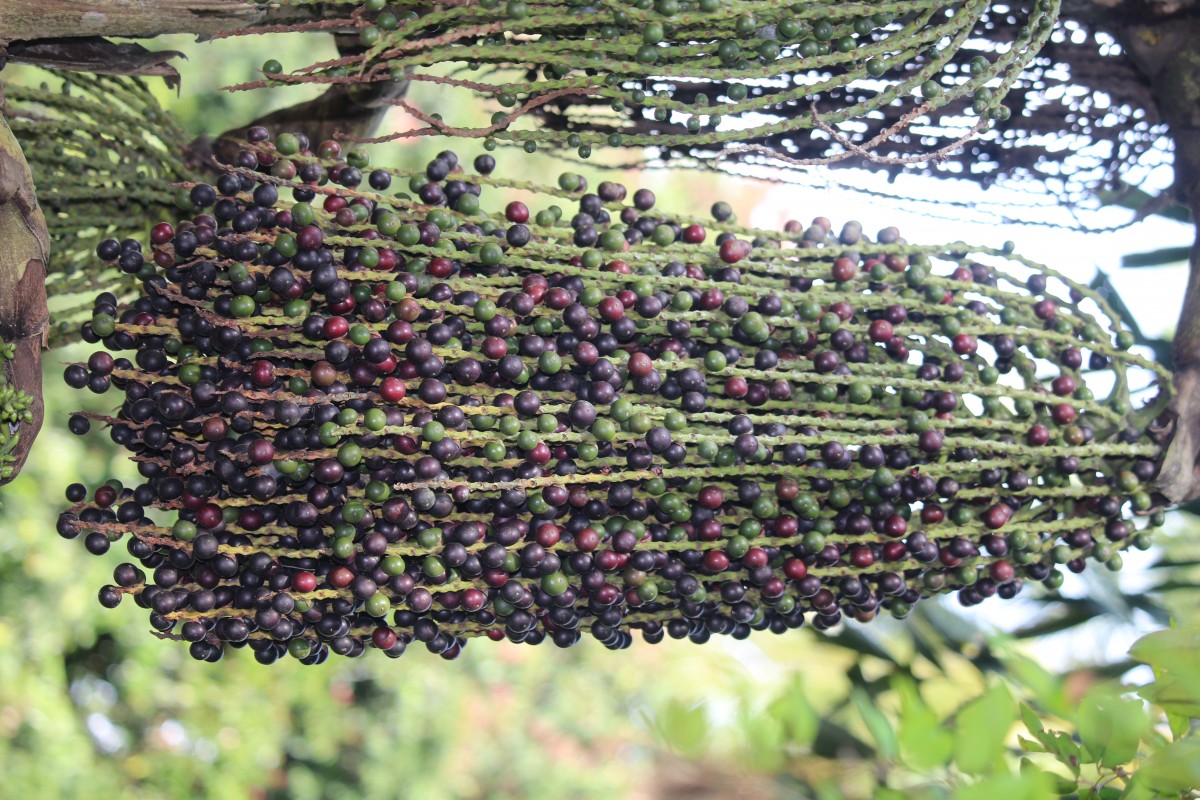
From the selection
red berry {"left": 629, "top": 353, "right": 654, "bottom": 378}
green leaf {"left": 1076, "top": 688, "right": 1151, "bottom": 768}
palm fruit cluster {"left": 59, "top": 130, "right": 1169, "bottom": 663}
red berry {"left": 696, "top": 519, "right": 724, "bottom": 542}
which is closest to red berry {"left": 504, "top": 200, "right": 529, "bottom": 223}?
palm fruit cluster {"left": 59, "top": 130, "right": 1169, "bottom": 663}

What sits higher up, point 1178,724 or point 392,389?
point 392,389

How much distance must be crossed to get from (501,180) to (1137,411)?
0.53 meters

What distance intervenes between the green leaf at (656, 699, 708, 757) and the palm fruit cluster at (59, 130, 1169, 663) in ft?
0.24

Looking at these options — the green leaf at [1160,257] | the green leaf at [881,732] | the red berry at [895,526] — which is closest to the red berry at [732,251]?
the red berry at [895,526]

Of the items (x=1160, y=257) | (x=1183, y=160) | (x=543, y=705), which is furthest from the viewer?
(x=543, y=705)

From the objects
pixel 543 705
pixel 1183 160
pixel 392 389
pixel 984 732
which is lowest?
pixel 543 705

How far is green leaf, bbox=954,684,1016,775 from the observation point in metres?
0.55

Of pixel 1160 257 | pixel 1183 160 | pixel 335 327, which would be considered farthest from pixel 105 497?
pixel 1160 257

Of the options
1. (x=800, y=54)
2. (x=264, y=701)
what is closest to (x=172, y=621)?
(x=800, y=54)

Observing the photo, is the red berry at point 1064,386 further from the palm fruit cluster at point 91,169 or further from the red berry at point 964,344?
the palm fruit cluster at point 91,169

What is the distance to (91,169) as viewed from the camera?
2.71ft

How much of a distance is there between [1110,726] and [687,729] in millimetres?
248

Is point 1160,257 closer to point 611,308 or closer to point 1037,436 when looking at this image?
point 1037,436

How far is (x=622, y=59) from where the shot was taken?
27.2 inches
